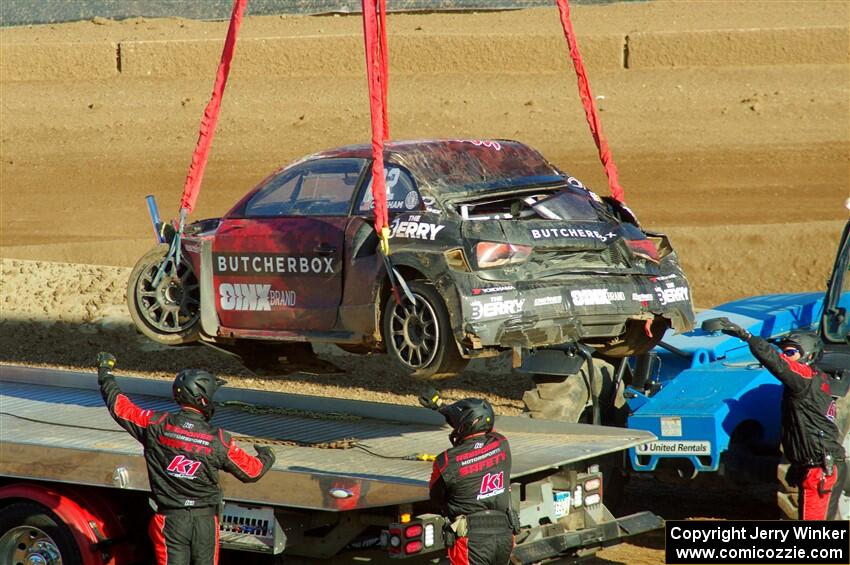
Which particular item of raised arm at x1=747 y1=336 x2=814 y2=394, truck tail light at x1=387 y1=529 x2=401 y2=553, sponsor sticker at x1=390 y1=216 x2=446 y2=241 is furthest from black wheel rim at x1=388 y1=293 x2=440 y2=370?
raised arm at x1=747 y1=336 x2=814 y2=394

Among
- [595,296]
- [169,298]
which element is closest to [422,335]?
[595,296]

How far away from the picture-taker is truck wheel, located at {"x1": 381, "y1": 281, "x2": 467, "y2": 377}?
910 cm

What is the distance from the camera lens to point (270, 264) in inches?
401

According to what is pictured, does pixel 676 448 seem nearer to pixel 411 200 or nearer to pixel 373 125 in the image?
pixel 411 200

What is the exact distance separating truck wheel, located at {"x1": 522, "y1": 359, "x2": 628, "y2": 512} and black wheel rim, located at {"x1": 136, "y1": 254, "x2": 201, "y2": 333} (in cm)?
261

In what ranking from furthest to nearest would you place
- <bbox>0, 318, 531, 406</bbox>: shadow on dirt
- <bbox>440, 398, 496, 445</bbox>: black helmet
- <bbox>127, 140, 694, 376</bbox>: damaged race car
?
<bbox>0, 318, 531, 406</bbox>: shadow on dirt
<bbox>127, 140, 694, 376</bbox>: damaged race car
<bbox>440, 398, 496, 445</bbox>: black helmet

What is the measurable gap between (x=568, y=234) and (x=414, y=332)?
1.26 meters

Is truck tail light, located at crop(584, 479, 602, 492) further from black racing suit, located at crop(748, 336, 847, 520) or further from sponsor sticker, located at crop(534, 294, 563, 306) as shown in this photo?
black racing suit, located at crop(748, 336, 847, 520)

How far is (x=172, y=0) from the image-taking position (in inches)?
1171

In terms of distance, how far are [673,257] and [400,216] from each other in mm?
2020

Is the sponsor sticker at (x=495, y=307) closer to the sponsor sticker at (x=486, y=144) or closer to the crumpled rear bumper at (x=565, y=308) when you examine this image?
the crumpled rear bumper at (x=565, y=308)

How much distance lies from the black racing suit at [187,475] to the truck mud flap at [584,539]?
161cm

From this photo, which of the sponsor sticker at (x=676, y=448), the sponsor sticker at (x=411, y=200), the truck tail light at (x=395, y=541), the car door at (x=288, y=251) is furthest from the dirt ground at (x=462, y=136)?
the truck tail light at (x=395, y=541)

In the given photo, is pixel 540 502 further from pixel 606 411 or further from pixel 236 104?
pixel 236 104
